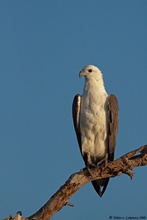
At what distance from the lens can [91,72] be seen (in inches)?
472

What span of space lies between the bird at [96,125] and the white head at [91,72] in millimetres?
398

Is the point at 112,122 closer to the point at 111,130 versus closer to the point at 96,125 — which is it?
the point at 111,130

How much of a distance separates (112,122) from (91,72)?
1.55 meters

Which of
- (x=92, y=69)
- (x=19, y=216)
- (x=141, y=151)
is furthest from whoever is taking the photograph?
(x=92, y=69)

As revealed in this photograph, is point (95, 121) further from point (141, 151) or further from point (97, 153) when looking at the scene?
point (141, 151)

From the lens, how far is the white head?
39.0 ft

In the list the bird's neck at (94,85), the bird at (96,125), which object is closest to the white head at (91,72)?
the bird's neck at (94,85)

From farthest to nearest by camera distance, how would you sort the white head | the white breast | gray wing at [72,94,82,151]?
the white head
gray wing at [72,94,82,151]
the white breast

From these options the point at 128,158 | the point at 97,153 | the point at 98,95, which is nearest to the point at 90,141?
the point at 97,153

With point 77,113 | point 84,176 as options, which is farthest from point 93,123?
point 84,176

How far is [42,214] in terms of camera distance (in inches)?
354

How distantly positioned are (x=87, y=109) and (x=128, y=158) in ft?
6.72

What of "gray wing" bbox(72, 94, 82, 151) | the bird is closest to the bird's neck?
the bird

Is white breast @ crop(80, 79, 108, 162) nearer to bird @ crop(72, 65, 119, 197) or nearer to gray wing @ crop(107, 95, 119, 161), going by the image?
bird @ crop(72, 65, 119, 197)
